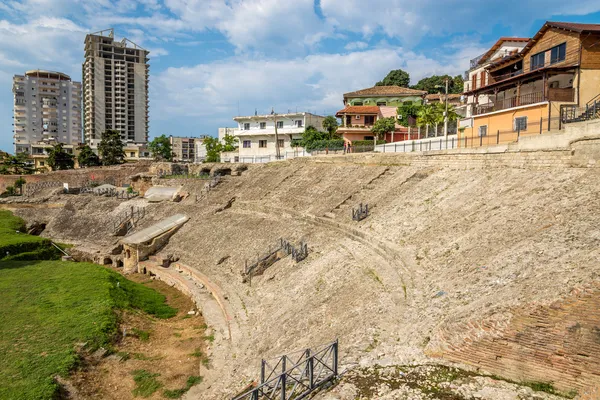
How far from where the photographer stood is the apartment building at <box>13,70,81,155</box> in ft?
394

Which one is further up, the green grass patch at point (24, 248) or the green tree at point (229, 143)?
the green tree at point (229, 143)

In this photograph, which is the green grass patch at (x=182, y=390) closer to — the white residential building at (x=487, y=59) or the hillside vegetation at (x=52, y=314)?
Answer: the hillside vegetation at (x=52, y=314)

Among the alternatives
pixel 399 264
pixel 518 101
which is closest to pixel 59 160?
pixel 518 101

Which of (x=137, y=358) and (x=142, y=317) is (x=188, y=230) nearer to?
(x=142, y=317)

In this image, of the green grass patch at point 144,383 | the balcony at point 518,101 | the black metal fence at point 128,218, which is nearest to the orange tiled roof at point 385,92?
the balcony at point 518,101

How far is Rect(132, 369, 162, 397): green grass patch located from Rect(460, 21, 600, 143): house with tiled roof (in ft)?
68.7

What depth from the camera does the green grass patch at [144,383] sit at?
1387 cm

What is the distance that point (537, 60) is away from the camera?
28328 mm

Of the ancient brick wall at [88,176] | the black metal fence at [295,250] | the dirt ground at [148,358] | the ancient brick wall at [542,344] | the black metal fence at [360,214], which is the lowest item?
the dirt ground at [148,358]

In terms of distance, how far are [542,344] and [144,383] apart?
43.5ft

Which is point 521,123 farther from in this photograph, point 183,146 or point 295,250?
point 183,146

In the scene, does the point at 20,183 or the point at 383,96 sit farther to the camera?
the point at 20,183

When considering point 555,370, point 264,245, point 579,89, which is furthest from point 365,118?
point 555,370

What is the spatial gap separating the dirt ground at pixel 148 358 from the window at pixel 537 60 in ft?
95.6
